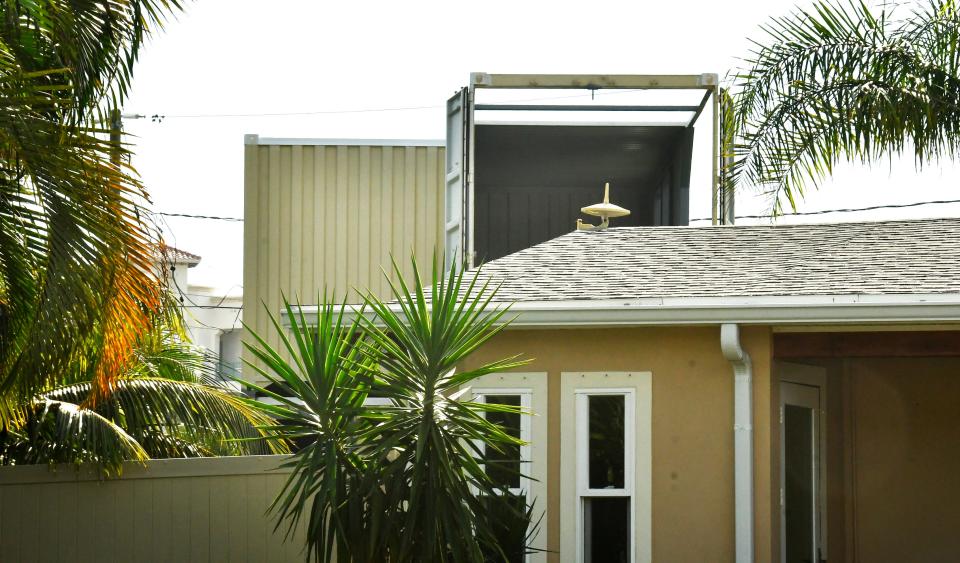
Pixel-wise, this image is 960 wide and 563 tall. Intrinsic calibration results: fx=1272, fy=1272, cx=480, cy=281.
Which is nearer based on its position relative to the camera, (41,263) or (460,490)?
(41,263)

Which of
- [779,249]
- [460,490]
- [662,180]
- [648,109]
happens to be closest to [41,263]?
[460,490]

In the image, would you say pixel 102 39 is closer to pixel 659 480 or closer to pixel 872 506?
pixel 659 480

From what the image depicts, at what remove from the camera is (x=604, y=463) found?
918cm

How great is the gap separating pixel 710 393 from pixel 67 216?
4621mm

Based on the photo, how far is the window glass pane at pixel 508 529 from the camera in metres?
8.37

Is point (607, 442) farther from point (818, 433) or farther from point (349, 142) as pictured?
point (349, 142)

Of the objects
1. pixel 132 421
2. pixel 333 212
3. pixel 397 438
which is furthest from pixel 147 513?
pixel 333 212

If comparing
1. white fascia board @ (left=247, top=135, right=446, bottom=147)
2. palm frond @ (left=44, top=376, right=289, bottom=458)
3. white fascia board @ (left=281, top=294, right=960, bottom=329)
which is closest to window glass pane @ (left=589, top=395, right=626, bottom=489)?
white fascia board @ (left=281, top=294, right=960, bottom=329)

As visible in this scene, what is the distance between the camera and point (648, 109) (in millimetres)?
12859

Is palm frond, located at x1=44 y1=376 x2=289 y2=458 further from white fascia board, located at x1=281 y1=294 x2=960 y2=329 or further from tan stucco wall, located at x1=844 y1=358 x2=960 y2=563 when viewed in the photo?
tan stucco wall, located at x1=844 y1=358 x2=960 y2=563

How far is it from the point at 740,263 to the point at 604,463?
1.94 metres

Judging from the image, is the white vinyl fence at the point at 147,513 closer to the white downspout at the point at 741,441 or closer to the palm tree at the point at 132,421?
the palm tree at the point at 132,421

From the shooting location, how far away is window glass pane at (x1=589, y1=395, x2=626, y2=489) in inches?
361

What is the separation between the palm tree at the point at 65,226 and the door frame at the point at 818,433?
478cm
